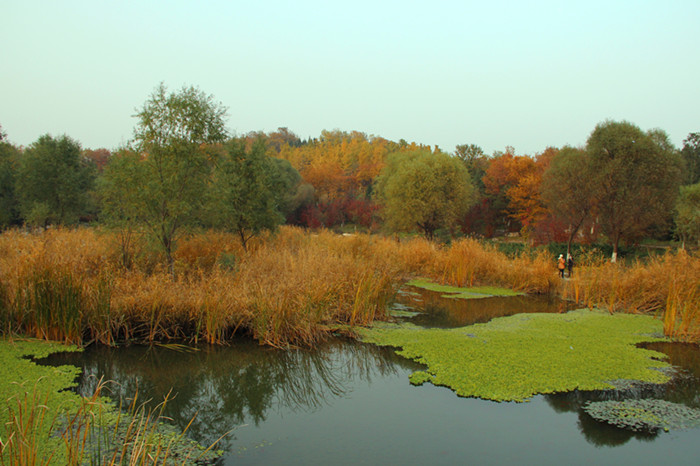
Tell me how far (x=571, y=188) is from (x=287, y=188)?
17.8m

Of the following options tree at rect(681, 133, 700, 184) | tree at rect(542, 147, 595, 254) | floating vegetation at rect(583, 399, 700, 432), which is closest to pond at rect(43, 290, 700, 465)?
floating vegetation at rect(583, 399, 700, 432)

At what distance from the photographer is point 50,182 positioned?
786 inches

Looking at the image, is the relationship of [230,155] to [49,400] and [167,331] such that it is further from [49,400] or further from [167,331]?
[49,400]

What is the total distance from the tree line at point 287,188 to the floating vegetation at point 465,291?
5.53m

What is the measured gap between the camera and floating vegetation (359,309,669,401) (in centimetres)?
579

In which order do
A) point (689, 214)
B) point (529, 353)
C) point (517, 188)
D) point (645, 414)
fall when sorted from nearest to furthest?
point (645, 414) → point (529, 353) → point (689, 214) → point (517, 188)

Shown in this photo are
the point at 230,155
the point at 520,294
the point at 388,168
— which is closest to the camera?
the point at 520,294

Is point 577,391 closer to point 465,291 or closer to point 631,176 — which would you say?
point 465,291

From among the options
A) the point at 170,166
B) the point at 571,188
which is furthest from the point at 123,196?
the point at 571,188

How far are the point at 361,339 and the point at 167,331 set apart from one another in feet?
10.6

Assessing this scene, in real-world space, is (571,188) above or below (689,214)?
above

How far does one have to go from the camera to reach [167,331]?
7652 mm

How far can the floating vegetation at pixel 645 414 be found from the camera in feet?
15.7

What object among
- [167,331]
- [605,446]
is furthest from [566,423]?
[167,331]
